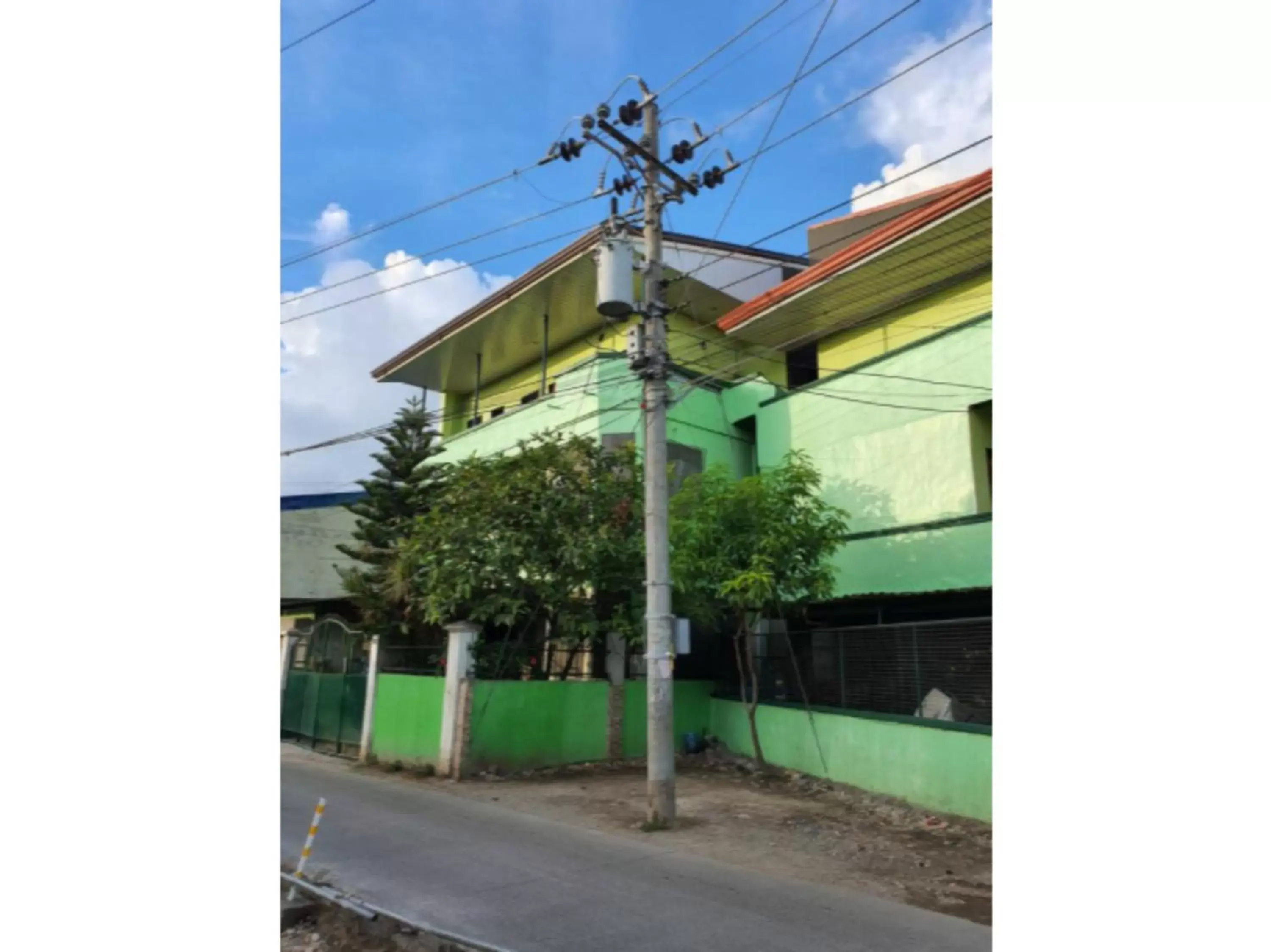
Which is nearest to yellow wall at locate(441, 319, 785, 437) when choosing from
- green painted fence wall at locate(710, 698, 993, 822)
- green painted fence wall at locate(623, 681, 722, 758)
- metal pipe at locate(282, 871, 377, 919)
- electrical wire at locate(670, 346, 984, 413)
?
electrical wire at locate(670, 346, 984, 413)

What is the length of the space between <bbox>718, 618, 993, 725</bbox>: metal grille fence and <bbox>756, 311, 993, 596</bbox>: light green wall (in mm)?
1638

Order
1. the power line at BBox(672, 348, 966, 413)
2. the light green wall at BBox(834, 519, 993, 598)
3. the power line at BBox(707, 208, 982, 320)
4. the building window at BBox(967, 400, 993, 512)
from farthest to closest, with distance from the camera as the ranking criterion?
the power line at BBox(707, 208, 982, 320), the power line at BBox(672, 348, 966, 413), the building window at BBox(967, 400, 993, 512), the light green wall at BBox(834, 519, 993, 598)

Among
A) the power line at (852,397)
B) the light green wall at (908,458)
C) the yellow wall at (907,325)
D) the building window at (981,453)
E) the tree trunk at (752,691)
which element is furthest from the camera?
the yellow wall at (907,325)

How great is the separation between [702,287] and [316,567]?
12857 millimetres

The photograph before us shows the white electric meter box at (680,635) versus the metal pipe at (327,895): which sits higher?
the white electric meter box at (680,635)

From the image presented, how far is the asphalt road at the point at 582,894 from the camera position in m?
5.61

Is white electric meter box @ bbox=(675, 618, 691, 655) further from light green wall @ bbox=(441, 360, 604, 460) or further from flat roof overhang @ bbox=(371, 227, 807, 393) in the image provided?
flat roof overhang @ bbox=(371, 227, 807, 393)

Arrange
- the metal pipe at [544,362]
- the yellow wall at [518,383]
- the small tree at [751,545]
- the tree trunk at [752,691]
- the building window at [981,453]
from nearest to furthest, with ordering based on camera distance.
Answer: the small tree at [751,545] → the building window at [981,453] → the tree trunk at [752,691] → the metal pipe at [544,362] → the yellow wall at [518,383]

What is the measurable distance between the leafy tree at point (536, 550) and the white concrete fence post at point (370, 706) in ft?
5.14

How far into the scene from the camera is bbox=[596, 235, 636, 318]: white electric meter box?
9.80 m

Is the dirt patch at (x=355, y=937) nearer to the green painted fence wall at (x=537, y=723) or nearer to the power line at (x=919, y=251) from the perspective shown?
the green painted fence wall at (x=537, y=723)

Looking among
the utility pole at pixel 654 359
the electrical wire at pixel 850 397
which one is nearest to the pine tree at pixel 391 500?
the electrical wire at pixel 850 397
